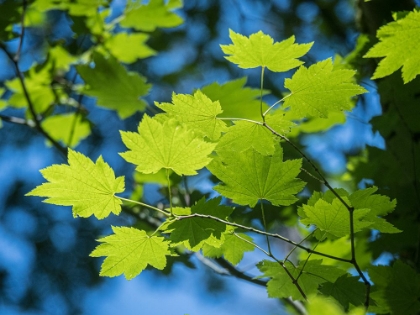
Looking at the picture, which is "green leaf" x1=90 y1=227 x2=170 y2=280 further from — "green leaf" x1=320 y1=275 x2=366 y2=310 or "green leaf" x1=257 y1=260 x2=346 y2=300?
"green leaf" x1=320 y1=275 x2=366 y2=310

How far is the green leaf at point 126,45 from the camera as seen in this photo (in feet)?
6.15

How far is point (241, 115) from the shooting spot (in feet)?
4.59

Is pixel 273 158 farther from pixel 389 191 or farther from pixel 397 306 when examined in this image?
pixel 389 191

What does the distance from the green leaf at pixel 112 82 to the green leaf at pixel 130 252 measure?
2.64 ft

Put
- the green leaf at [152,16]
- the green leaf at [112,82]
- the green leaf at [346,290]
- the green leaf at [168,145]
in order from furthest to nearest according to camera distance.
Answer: the green leaf at [152,16] → the green leaf at [112,82] → the green leaf at [346,290] → the green leaf at [168,145]

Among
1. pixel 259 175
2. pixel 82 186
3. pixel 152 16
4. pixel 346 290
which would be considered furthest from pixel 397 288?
pixel 152 16

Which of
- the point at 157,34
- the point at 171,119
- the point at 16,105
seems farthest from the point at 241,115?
the point at 157,34

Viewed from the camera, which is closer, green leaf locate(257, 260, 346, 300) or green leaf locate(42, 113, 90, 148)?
green leaf locate(257, 260, 346, 300)

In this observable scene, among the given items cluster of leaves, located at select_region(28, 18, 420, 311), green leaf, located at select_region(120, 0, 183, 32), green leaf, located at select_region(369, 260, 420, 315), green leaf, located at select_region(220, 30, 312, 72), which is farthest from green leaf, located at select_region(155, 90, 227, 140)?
green leaf, located at select_region(120, 0, 183, 32)

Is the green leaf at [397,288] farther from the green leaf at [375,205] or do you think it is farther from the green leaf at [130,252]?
the green leaf at [130,252]

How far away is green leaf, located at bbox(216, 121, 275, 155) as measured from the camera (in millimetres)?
830

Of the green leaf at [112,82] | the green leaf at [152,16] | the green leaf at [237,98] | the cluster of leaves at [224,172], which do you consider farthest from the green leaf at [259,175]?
the green leaf at [152,16]

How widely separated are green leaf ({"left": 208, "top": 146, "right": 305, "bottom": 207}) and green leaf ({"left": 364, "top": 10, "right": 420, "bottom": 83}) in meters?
0.28

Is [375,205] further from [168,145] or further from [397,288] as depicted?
[168,145]
